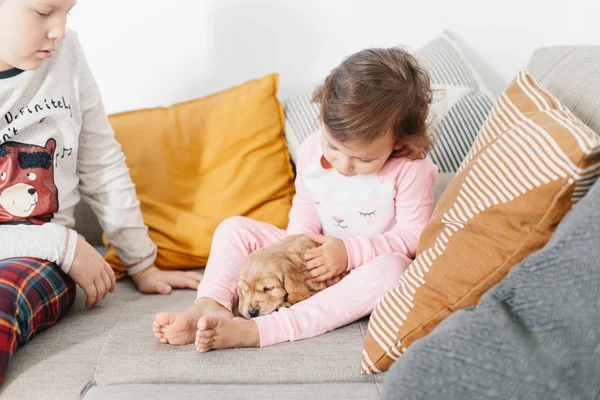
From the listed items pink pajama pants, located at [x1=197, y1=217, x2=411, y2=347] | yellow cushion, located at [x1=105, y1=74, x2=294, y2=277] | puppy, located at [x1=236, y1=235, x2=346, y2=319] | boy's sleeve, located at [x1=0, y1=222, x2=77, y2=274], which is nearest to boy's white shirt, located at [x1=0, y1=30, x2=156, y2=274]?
boy's sleeve, located at [x1=0, y1=222, x2=77, y2=274]

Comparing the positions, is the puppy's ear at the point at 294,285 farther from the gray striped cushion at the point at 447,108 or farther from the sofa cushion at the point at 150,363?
the gray striped cushion at the point at 447,108

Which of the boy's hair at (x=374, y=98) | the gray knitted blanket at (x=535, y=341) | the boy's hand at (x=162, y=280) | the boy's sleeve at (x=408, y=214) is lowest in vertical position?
the boy's hand at (x=162, y=280)

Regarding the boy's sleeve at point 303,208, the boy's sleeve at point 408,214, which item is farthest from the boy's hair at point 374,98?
the boy's sleeve at point 303,208

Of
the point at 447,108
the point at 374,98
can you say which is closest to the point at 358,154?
the point at 374,98

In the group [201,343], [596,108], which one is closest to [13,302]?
[201,343]

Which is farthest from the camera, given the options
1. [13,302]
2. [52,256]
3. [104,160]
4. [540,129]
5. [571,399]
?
[104,160]

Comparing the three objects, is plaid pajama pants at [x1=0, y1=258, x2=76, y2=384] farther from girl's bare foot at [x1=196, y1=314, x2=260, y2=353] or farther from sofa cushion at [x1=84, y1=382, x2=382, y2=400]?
girl's bare foot at [x1=196, y1=314, x2=260, y2=353]

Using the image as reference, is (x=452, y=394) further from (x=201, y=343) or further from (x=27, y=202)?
(x=27, y=202)

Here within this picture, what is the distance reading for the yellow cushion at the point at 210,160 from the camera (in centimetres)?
159

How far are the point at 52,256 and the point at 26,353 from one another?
208 mm

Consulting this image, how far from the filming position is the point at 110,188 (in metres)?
1.46

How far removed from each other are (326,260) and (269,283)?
0.14m

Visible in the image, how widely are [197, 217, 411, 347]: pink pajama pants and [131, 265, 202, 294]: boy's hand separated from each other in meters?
0.12

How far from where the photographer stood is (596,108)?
1135 millimetres
